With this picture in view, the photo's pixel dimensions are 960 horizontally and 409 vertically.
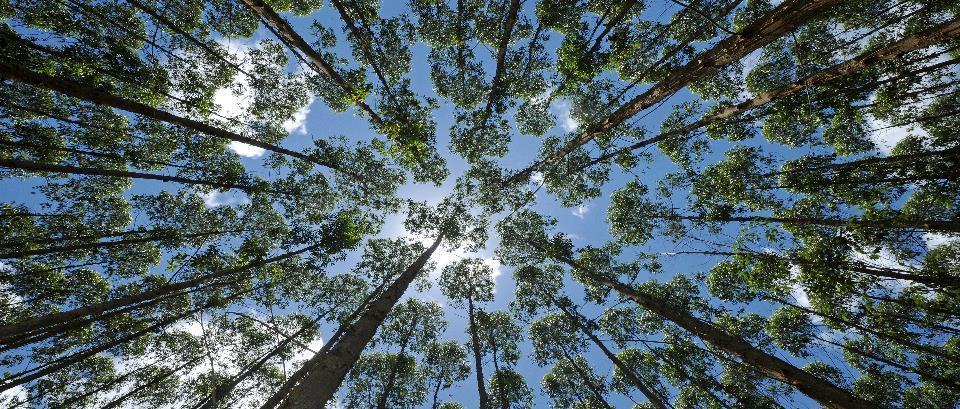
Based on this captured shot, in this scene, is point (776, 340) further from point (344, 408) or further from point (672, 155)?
point (344, 408)

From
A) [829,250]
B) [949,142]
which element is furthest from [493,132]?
[949,142]

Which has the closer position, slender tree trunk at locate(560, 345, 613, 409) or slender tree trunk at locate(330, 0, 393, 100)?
slender tree trunk at locate(330, 0, 393, 100)

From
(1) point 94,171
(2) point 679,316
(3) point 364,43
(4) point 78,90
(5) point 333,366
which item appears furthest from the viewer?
(3) point 364,43

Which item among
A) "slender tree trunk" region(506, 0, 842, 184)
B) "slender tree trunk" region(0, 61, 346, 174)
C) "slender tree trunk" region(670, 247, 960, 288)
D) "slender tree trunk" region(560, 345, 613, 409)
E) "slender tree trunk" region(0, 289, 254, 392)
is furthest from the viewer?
"slender tree trunk" region(560, 345, 613, 409)

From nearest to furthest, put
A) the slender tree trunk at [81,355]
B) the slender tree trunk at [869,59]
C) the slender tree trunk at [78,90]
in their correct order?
the slender tree trunk at [869,59] < the slender tree trunk at [78,90] < the slender tree trunk at [81,355]

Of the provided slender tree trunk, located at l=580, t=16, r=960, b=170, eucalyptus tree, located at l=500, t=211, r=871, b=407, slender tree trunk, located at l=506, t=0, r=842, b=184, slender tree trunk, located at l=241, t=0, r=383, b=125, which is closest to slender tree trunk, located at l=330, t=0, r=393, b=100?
slender tree trunk, located at l=241, t=0, r=383, b=125

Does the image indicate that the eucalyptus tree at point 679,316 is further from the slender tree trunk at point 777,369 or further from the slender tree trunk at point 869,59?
the slender tree trunk at point 869,59

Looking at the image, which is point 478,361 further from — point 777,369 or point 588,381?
point 777,369

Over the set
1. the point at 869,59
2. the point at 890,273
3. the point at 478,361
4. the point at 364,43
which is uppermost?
the point at 364,43

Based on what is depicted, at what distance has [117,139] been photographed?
12336 mm

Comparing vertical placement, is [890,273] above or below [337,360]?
above

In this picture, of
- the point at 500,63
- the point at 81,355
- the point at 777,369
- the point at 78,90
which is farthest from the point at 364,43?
the point at 777,369

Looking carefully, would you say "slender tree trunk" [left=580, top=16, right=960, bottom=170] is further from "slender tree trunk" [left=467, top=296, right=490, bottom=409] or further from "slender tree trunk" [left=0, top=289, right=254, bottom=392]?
"slender tree trunk" [left=0, top=289, right=254, bottom=392]

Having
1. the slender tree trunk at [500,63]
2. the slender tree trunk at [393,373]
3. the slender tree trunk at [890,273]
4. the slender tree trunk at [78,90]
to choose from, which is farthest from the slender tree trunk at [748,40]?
the slender tree trunk at [393,373]
